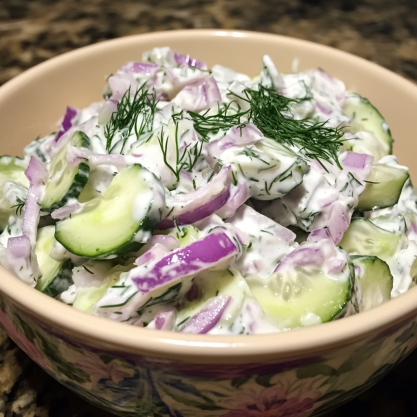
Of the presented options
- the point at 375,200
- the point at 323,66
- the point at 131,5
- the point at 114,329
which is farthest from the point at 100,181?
the point at 131,5

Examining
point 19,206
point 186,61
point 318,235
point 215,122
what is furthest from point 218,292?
point 186,61

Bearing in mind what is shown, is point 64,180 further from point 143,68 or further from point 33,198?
point 143,68

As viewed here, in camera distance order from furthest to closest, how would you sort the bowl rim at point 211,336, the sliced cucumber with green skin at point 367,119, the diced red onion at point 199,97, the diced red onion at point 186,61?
the diced red onion at point 186,61, the sliced cucumber with green skin at point 367,119, the diced red onion at point 199,97, the bowl rim at point 211,336

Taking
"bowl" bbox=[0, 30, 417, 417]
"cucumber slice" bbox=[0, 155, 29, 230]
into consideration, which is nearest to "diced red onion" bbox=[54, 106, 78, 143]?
"cucumber slice" bbox=[0, 155, 29, 230]

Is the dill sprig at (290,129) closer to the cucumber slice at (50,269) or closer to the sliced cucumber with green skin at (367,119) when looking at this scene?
the sliced cucumber with green skin at (367,119)

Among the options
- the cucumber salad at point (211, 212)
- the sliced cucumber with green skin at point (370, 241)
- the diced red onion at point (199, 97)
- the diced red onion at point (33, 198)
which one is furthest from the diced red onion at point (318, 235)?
the diced red onion at point (33, 198)

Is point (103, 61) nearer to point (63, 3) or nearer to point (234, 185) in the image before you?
point (234, 185)

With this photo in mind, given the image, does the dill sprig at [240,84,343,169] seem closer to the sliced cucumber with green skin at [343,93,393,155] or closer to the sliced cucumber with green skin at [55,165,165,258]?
the sliced cucumber with green skin at [343,93,393,155]
